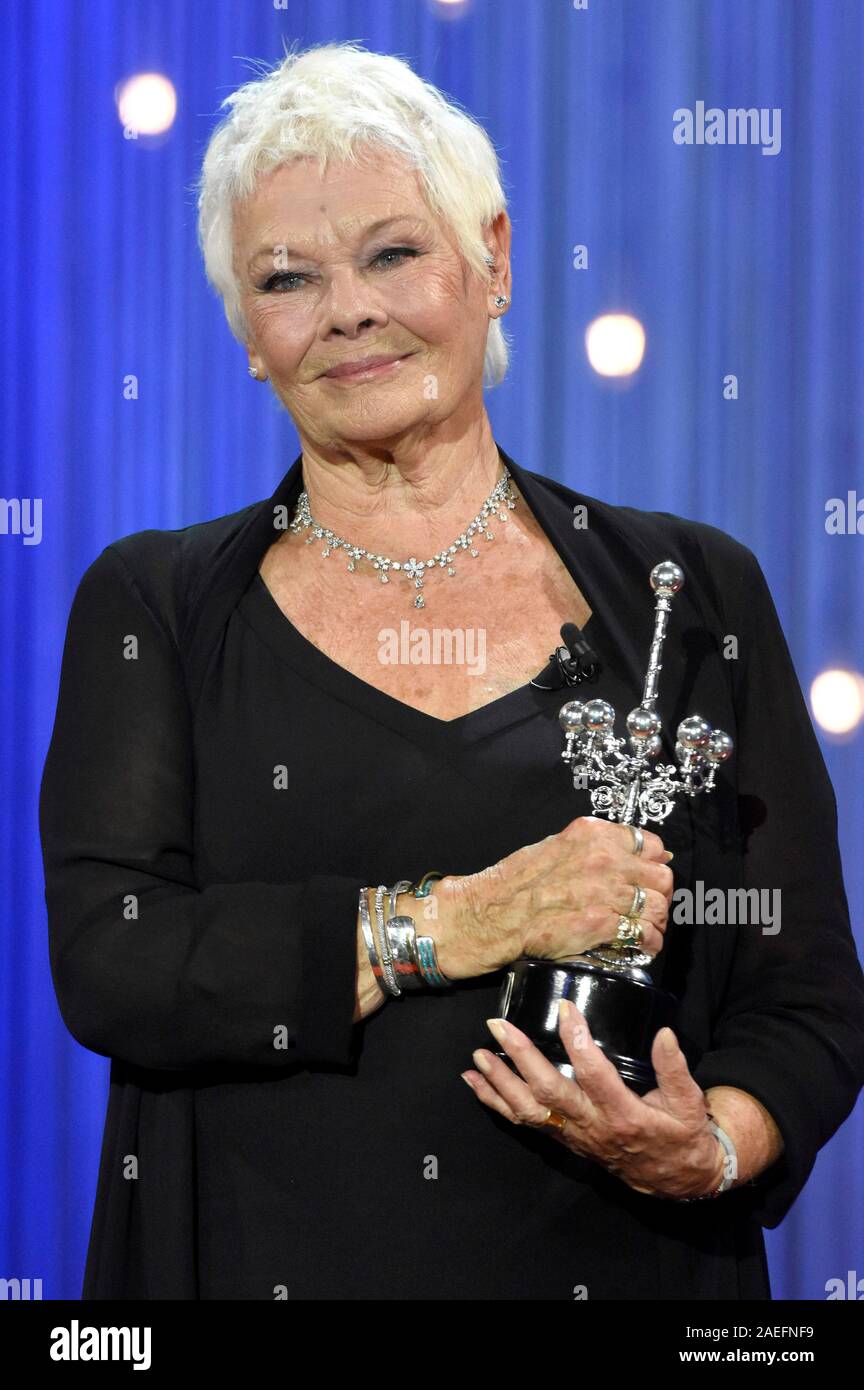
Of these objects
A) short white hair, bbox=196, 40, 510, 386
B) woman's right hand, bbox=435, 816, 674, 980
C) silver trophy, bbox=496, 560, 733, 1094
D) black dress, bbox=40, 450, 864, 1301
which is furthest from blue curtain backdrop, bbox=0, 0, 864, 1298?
woman's right hand, bbox=435, 816, 674, 980

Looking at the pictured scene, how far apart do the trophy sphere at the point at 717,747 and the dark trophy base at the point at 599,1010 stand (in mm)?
188

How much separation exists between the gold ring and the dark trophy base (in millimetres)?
41

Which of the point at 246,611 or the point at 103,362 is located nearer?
the point at 246,611

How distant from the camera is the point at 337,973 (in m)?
1.28

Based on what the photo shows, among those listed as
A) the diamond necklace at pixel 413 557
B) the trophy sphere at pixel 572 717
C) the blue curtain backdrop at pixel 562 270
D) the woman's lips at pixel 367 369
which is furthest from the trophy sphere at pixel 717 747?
the blue curtain backdrop at pixel 562 270

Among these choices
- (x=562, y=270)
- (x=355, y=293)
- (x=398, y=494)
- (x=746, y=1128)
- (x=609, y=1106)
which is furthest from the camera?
(x=562, y=270)

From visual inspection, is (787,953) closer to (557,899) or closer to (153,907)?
(557,899)

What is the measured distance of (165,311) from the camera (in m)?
2.11

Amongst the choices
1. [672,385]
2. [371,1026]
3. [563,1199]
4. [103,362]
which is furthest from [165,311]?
[563,1199]

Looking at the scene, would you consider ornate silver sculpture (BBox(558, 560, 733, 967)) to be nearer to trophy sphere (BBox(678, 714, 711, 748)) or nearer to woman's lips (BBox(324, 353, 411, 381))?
trophy sphere (BBox(678, 714, 711, 748))

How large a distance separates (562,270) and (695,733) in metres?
0.99

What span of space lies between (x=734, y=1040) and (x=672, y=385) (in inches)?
38.8

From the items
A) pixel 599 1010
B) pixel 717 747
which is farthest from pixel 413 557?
pixel 599 1010
